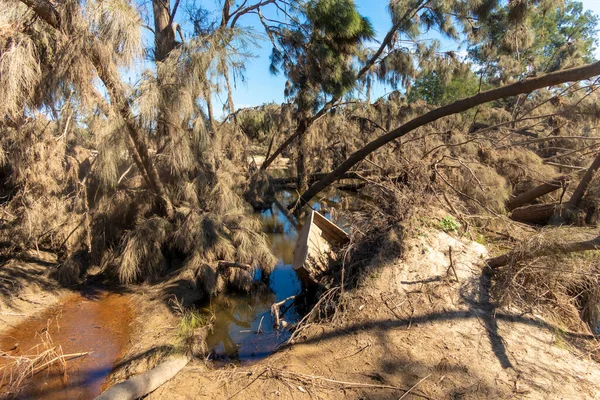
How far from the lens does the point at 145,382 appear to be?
9.89 ft

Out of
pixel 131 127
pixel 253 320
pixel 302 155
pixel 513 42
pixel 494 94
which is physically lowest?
pixel 253 320

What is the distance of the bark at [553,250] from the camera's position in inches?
128

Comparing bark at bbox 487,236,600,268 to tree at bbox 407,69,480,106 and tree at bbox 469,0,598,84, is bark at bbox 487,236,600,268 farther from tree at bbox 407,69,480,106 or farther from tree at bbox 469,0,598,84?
tree at bbox 407,69,480,106

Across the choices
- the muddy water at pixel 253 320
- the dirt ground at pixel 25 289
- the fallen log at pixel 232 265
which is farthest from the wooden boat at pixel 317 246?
the dirt ground at pixel 25 289

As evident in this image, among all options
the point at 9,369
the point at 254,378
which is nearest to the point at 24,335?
the point at 9,369

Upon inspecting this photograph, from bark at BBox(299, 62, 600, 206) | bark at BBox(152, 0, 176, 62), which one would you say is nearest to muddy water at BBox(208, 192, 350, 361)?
bark at BBox(299, 62, 600, 206)

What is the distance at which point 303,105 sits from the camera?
8992mm

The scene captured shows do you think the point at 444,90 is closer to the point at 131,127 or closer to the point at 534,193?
the point at 534,193

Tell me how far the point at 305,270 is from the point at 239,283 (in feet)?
4.05

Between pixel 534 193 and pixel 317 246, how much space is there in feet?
17.4

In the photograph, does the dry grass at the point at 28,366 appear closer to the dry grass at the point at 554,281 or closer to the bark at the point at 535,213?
the dry grass at the point at 554,281

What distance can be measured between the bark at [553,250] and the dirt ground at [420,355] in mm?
285

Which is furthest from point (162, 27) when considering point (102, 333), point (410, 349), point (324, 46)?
point (410, 349)

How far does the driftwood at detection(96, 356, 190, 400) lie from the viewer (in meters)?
2.78
